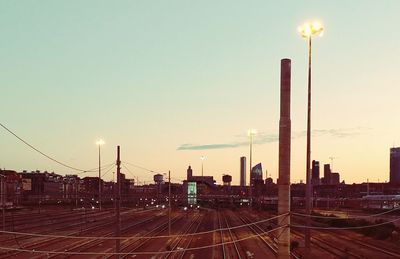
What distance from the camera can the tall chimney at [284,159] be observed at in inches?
627

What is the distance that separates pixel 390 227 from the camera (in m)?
70.1

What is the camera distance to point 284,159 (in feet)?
53.7

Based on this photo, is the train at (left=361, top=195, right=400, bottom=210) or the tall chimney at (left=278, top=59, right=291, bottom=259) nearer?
the tall chimney at (left=278, top=59, right=291, bottom=259)

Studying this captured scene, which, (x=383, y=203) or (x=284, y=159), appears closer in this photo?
(x=284, y=159)

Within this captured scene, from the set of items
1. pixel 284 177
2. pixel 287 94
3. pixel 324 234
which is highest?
pixel 287 94

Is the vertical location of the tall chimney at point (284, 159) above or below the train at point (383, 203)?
above

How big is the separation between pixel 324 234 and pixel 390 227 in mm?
9007

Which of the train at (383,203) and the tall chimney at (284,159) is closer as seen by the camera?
the tall chimney at (284,159)

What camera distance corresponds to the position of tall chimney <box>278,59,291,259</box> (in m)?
15.9

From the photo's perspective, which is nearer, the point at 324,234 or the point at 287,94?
Result: the point at 287,94

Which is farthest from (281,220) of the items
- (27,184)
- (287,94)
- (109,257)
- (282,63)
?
(27,184)

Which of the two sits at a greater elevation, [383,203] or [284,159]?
[284,159]

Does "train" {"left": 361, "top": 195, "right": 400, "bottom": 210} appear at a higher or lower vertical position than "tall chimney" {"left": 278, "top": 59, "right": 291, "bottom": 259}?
lower

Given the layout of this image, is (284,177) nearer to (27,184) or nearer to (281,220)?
(281,220)
